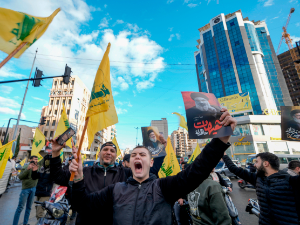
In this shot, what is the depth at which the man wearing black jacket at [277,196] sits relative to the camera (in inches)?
90.5

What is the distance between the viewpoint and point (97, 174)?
2.73m

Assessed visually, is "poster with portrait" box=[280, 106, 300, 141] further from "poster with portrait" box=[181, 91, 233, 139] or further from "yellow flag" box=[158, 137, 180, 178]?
"yellow flag" box=[158, 137, 180, 178]

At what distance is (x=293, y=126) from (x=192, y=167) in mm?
5868

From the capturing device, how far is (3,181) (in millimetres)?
3951

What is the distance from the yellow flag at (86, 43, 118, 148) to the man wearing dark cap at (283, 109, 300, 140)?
19.2ft

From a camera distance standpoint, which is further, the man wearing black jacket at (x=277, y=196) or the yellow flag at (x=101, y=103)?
the yellow flag at (x=101, y=103)

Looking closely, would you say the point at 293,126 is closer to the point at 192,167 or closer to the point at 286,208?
the point at 286,208

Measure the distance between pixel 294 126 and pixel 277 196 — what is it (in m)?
4.25

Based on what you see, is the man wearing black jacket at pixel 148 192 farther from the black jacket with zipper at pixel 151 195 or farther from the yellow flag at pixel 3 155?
the yellow flag at pixel 3 155

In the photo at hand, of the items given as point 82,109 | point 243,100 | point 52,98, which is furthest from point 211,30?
point 52,98

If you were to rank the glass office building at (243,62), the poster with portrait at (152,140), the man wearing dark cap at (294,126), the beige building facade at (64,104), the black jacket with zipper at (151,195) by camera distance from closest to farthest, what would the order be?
Answer: the black jacket with zipper at (151,195) → the man wearing dark cap at (294,126) → the poster with portrait at (152,140) → the beige building facade at (64,104) → the glass office building at (243,62)

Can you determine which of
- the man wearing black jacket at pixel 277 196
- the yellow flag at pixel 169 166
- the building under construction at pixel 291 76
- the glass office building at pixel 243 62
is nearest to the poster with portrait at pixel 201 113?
the yellow flag at pixel 169 166

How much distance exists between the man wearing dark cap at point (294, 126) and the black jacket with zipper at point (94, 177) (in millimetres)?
5612

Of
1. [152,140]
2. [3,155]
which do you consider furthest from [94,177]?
[152,140]
